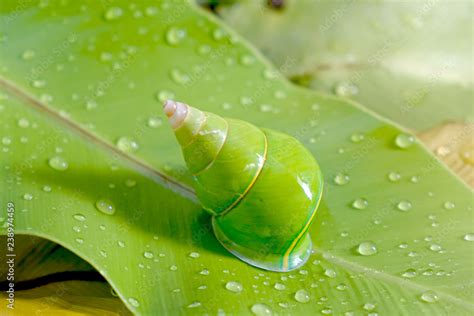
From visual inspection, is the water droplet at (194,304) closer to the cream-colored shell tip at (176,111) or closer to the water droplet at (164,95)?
the cream-colored shell tip at (176,111)

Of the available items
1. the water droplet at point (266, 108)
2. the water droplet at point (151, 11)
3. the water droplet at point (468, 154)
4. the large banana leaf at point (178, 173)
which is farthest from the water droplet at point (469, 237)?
the water droplet at point (151, 11)

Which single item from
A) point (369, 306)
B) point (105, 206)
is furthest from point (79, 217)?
point (369, 306)

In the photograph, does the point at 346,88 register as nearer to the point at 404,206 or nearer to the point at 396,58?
the point at 396,58

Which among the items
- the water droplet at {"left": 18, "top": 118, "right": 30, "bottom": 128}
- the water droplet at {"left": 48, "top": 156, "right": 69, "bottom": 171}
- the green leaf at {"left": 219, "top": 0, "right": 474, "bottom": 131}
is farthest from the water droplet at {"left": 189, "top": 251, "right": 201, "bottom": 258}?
the green leaf at {"left": 219, "top": 0, "right": 474, "bottom": 131}

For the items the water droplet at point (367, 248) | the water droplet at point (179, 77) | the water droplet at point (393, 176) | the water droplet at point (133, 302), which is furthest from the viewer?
the water droplet at point (179, 77)

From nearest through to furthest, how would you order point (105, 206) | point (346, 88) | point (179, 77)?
point (105, 206)
point (179, 77)
point (346, 88)

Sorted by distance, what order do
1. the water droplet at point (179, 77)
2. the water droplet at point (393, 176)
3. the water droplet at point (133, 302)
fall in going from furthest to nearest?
1. the water droplet at point (179, 77)
2. the water droplet at point (393, 176)
3. the water droplet at point (133, 302)

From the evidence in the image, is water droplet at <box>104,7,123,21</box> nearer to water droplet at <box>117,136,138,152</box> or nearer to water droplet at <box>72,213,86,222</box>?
water droplet at <box>117,136,138,152</box>
